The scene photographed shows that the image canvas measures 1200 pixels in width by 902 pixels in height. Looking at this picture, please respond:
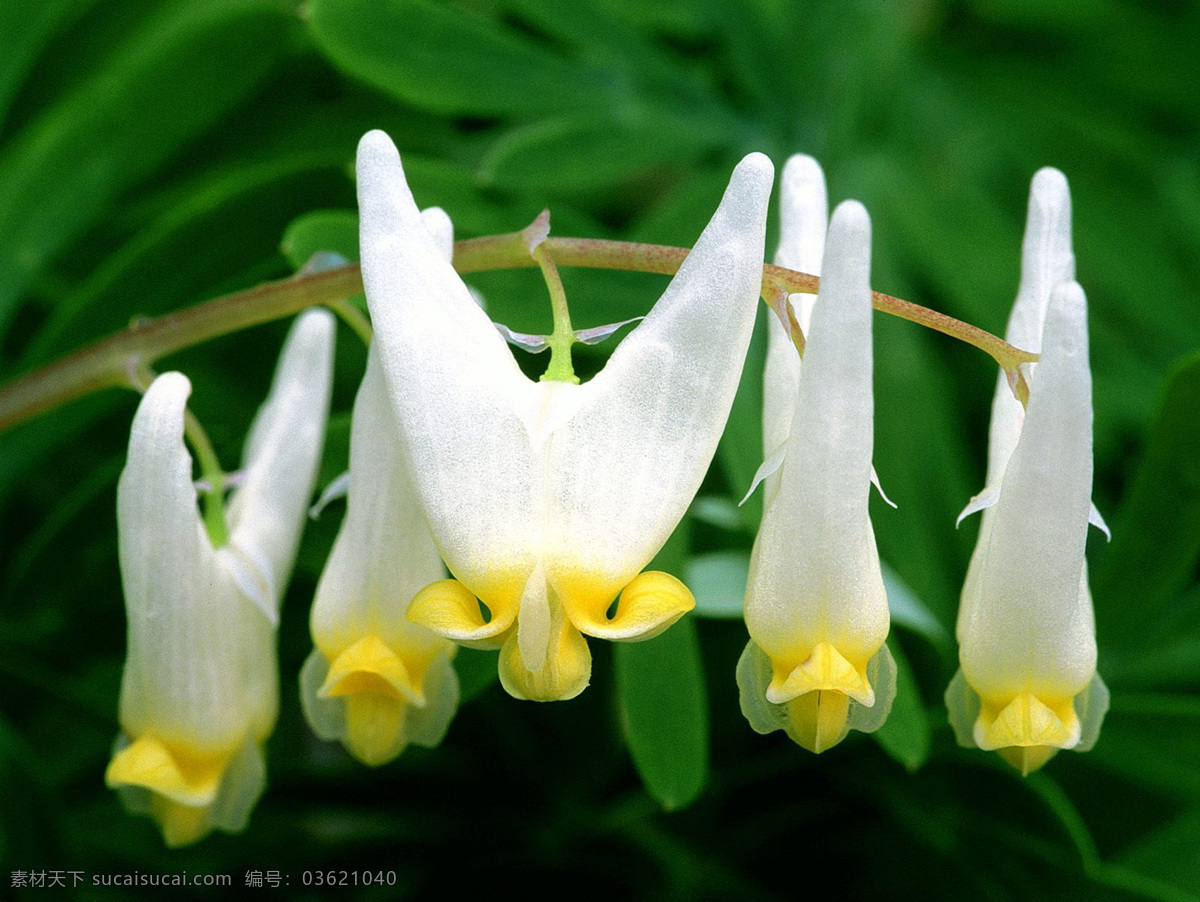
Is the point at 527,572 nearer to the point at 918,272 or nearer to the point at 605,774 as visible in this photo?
the point at 605,774

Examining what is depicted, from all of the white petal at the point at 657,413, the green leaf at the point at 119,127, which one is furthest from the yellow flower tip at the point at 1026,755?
the green leaf at the point at 119,127

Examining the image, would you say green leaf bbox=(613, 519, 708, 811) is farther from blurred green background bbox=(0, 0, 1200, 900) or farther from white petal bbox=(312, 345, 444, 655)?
white petal bbox=(312, 345, 444, 655)

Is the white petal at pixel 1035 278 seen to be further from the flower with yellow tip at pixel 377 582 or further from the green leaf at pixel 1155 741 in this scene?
the flower with yellow tip at pixel 377 582

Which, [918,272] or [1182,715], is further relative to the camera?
[918,272]

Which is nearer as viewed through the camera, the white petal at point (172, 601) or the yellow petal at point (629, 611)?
the yellow petal at point (629, 611)

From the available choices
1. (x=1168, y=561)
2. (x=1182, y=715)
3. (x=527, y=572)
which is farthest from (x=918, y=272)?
(x=527, y=572)

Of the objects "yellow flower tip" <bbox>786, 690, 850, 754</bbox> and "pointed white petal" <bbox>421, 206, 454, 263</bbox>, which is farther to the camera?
"pointed white petal" <bbox>421, 206, 454, 263</bbox>

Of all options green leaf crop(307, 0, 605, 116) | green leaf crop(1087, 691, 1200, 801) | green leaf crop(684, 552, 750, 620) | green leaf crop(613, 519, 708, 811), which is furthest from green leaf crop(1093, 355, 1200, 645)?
green leaf crop(307, 0, 605, 116)
